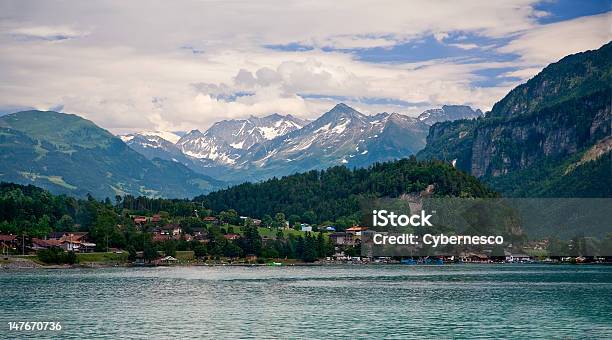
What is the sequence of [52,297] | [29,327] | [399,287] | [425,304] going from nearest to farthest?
[29,327]
[425,304]
[52,297]
[399,287]

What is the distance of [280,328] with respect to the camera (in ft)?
267

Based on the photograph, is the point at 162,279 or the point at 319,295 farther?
the point at 162,279

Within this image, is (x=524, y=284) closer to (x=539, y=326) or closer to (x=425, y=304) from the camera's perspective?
(x=425, y=304)

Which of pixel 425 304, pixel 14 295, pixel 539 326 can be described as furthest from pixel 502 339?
pixel 14 295

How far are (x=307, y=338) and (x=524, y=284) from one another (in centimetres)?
8342

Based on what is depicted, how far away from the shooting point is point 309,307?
103 metres

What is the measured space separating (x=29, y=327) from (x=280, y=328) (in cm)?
2351

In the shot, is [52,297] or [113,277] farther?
[113,277]

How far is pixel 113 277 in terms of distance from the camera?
16575 cm

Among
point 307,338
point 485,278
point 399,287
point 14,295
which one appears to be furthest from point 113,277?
point 307,338

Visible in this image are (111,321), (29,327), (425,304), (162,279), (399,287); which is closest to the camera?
(29,327)

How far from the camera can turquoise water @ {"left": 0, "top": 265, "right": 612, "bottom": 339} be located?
261 feet

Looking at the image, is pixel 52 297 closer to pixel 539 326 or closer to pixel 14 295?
pixel 14 295

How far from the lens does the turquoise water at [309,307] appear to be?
7969 cm
